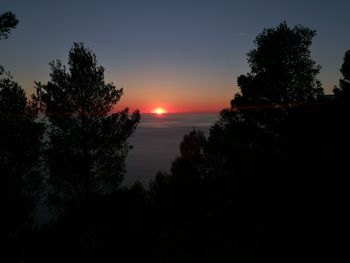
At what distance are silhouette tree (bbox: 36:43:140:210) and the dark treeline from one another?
0.06 metres

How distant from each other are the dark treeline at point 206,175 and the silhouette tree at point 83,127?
0.06m

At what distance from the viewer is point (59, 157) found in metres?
19.0

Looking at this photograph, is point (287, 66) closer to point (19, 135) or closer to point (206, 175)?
point (206, 175)

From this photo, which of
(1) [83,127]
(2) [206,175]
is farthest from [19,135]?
(2) [206,175]

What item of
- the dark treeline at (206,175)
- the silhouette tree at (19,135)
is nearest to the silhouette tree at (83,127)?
the dark treeline at (206,175)

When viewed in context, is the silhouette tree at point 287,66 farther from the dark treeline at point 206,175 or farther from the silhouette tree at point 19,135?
the silhouette tree at point 19,135

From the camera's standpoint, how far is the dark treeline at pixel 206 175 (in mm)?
13742

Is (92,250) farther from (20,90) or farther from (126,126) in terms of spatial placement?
(20,90)

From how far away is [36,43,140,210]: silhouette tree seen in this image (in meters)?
19.0

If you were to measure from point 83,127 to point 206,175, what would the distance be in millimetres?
9982

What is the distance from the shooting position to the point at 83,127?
19141 mm

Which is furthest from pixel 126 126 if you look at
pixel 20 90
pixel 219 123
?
pixel 20 90

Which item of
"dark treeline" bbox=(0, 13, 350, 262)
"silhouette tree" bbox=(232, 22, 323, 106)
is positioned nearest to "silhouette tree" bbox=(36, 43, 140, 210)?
"dark treeline" bbox=(0, 13, 350, 262)

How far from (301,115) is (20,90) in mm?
18061
